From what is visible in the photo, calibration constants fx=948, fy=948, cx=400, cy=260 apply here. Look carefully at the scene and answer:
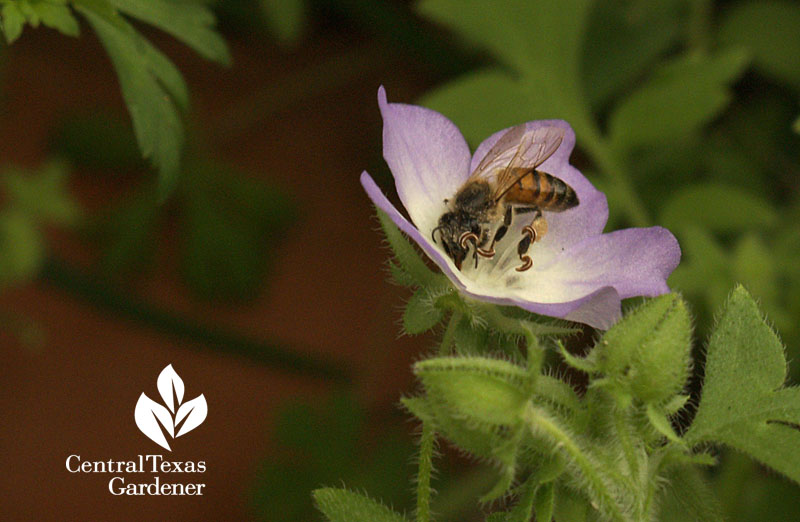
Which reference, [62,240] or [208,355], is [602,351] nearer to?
[208,355]

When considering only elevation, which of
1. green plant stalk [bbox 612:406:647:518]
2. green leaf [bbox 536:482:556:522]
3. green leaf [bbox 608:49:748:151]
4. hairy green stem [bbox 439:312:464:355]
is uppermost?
green leaf [bbox 608:49:748:151]

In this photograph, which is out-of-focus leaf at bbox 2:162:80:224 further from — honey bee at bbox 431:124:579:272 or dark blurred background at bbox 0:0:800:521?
honey bee at bbox 431:124:579:272

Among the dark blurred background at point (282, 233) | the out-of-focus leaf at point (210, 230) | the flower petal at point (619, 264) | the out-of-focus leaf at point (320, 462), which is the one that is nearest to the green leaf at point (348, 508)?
the flower petal at point (619, 264)

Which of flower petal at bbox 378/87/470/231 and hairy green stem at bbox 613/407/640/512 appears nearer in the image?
hairy green stem at bbox 613/407/640/512

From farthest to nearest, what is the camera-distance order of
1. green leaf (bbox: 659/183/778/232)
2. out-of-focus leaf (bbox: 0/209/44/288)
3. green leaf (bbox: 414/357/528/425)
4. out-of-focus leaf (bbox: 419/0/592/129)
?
out-of-focus leaf (bbox: 0/209/44/288), green leaf (bbox: 659/183/778/232), out-of-focus leaf (bbox: 419/0/592/129), green leaf (bbox: 414/357/528/425)

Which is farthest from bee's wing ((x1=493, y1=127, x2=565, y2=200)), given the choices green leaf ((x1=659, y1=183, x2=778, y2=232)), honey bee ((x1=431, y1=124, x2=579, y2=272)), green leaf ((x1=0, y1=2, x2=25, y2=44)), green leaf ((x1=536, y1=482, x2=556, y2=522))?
green leaf ((x1=659, y1=183, x2=778, y2=232))

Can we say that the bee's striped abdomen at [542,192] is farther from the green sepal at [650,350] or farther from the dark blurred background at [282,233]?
the dark blurred background at [282,233]

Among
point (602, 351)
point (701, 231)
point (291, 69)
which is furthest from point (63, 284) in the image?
point (602, 351)
